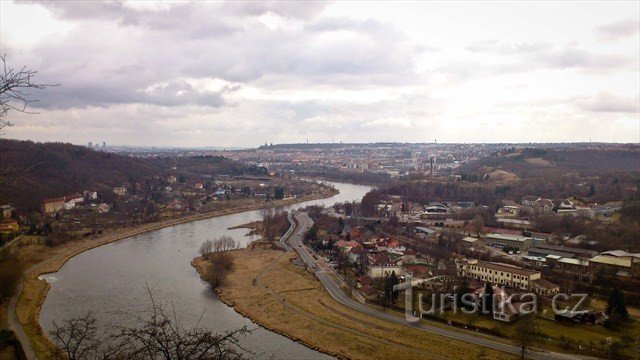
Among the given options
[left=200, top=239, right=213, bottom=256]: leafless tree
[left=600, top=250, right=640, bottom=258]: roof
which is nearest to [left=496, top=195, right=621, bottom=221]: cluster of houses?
[left=600, top=250, right=640, bottom=258]: roof

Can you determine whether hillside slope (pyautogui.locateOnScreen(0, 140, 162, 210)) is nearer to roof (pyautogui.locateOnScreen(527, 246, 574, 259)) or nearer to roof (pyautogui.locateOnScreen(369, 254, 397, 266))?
roof (pyautogui.locateOnScreen(369, 254, 397, 266))

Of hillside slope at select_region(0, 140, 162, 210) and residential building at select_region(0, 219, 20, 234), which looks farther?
hillside slope at select_region(0, 140, 162, 210)

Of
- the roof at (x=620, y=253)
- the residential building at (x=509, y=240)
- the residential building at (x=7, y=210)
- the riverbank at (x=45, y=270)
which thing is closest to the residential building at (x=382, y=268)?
the residential building at (x=509, y=240)

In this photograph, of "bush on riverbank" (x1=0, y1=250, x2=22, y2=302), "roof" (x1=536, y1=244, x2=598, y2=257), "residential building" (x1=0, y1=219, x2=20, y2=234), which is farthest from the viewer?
"residential building" (x1=0, y1=219, x2=20, y2=234)

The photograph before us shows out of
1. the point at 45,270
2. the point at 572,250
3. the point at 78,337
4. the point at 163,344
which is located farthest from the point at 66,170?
the point at 163,344

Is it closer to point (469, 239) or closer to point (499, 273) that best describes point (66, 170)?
point (469, 239)

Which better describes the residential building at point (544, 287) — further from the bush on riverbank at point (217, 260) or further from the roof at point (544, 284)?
the bush on riverbank at point (217, 260)

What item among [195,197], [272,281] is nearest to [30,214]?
[195,197]

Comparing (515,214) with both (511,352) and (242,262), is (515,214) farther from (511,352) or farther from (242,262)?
(511,352)
